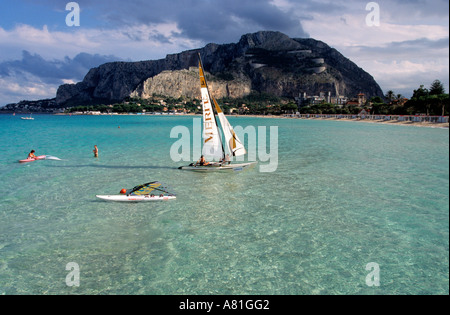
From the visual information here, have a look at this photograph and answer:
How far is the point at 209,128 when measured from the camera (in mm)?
26641

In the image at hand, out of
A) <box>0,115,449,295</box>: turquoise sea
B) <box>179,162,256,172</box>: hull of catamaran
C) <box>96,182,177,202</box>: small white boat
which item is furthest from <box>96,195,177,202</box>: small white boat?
<box>179,162,256,172</box>: hull of catamaran

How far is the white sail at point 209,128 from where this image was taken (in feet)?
84.7

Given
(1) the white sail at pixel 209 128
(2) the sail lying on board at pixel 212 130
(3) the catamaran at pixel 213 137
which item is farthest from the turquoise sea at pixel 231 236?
(2) the sail lying on board at pixel 212 130

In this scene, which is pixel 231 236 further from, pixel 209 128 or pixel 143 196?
pixel 209 128

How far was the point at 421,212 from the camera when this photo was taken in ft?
58.1

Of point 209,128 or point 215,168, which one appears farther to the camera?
point 215,168

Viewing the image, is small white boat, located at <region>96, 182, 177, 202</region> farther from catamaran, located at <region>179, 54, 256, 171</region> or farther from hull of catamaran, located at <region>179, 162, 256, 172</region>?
hull of catamaran, located at <region>179, 162, 256, 172</region>

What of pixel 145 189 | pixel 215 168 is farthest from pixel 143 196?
pixel 215 168

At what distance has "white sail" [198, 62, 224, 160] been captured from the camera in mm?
25812

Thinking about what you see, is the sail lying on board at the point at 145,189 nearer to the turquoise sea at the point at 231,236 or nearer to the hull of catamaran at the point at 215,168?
the turquoise sea at the point at 231,236

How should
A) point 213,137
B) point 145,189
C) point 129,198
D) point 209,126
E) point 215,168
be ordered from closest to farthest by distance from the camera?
point 129,198
point 145,189
point 209,126
point 213,137
point 215,168
